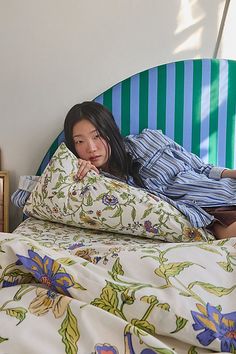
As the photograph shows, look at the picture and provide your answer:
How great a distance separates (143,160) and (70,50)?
2.11 ft

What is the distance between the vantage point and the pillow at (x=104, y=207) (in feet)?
4.58

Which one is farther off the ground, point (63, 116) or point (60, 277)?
point (63, 116)

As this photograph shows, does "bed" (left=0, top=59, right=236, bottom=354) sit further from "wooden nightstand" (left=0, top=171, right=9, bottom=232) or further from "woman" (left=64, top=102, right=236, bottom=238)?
"wooden nightstand" (left=0, top=171, right=9, bottom=232)

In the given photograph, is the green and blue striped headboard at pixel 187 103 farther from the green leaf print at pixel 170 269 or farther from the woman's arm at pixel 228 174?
the green leaf print at pixel 170 269

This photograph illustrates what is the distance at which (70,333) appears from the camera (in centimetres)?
67

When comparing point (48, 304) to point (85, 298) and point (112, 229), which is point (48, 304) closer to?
point (85, 298)

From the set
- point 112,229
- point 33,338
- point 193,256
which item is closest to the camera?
point 33,338

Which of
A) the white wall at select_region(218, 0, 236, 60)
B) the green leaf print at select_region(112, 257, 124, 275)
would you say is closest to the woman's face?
the white wall at select_region(218, 0, 236, 60)

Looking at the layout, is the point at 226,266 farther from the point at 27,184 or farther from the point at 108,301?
the point at 27,184

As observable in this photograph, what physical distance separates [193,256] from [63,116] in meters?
1.26

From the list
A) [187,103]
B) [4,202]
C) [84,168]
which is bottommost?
[4,202]

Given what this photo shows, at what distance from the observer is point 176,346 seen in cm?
69

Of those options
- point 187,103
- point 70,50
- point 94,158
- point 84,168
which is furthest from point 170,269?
point 70,50

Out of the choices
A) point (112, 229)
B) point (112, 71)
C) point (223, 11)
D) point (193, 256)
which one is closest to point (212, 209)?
point (112, 229)
